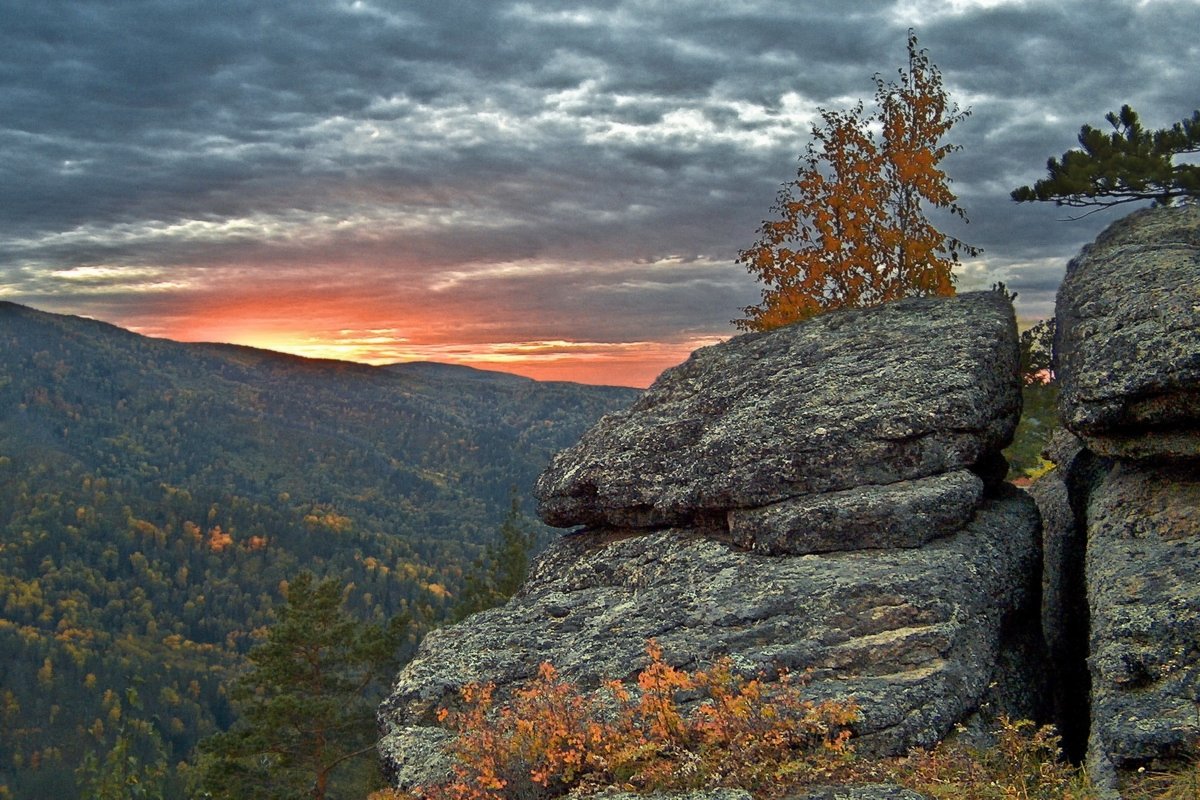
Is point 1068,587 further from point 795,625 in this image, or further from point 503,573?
point 503,573

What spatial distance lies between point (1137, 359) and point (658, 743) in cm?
868

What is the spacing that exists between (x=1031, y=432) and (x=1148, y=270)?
32416 millimetres

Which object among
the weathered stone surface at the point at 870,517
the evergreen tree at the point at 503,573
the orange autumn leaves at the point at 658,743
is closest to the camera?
the orange autumn leaves at the point at 658,743

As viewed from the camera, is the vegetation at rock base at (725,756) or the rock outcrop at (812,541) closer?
the vegetation at rock base at (725,756)

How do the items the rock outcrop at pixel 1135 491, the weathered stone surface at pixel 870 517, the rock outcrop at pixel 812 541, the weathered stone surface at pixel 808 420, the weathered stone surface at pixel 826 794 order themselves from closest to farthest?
1. the weathered stone surface at pixel 826 794
2. the rock outcrop at pixel 1135 491
3. the rock outcrop at pixel 812 541
4. the weathered stone surface at pixel 870 517
5. the weathered stone surface at pixel 808 420

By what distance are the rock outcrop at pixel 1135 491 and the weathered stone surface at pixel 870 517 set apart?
6.38ft

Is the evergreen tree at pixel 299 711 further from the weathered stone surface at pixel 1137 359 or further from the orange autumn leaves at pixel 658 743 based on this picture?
the weathered stone surface at pixel 1137 359

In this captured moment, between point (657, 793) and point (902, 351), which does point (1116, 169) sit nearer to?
point (902, 351)

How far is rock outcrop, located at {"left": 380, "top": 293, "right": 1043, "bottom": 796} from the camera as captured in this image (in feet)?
40.1

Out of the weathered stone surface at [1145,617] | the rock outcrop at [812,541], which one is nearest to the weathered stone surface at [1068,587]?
the rock outcrop at [812,541]

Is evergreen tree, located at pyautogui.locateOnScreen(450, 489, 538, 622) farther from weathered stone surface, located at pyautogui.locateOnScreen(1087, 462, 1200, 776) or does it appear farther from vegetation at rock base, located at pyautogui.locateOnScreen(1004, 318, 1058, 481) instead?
weathered stone surface, located at pyautogui.locateOnScreen(1087, 462, 1200, 776)

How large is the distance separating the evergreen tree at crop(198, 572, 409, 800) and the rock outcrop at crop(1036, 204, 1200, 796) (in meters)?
34.1

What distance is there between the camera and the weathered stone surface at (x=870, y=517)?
14.5 m

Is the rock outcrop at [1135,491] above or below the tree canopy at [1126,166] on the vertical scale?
below
